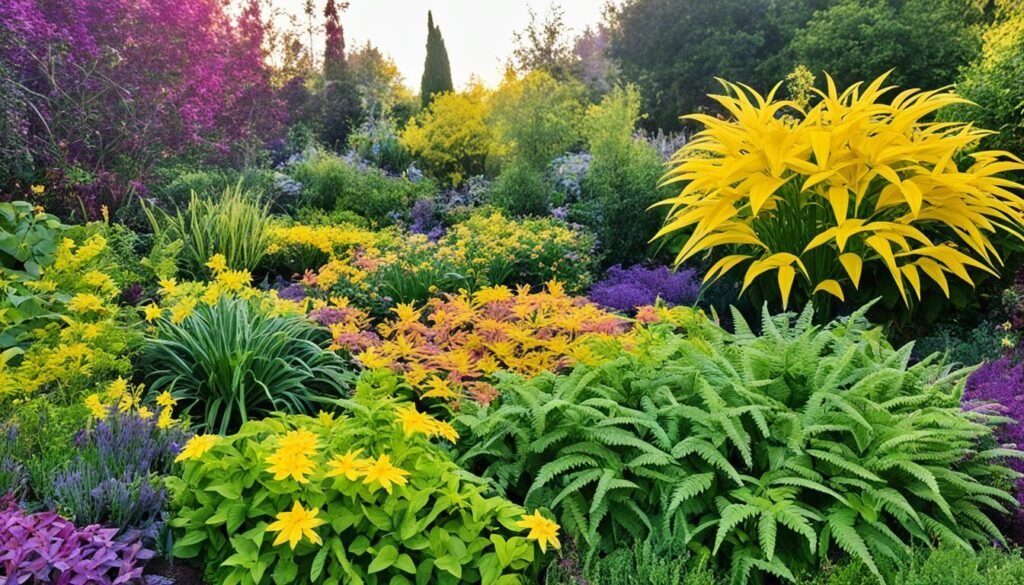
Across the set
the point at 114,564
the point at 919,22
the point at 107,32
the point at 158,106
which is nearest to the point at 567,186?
the point at 158,106

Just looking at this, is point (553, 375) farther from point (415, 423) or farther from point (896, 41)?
point (896, 41)

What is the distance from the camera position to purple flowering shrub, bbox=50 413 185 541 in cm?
194

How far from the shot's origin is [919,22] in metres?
15.1

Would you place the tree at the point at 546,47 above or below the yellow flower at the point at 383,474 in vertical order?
above

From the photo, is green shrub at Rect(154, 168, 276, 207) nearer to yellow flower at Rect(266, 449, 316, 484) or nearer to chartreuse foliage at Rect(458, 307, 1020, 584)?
chartreuse foliage at Rect(458, 307, 1020, 584)

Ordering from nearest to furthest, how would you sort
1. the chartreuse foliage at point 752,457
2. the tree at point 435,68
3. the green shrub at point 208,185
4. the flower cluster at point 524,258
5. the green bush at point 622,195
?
the chartreuse foliage at point 752,457 → the flower cluster at point 524,258 → the green bush at point 622,195 → the green shrub at point 208,185 → the tree at point 435,68

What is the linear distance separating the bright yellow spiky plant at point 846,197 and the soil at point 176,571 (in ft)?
8.59

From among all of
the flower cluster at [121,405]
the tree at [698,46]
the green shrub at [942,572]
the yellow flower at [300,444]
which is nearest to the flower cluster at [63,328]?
the flower cluster at [121,405]

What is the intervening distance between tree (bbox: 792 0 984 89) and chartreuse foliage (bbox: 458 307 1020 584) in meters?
15.2

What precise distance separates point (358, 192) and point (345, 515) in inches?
311

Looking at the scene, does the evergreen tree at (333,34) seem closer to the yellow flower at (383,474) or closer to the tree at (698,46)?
the tree at (698,46)

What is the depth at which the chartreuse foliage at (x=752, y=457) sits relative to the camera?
1936 mm

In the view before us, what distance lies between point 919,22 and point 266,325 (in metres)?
16.5

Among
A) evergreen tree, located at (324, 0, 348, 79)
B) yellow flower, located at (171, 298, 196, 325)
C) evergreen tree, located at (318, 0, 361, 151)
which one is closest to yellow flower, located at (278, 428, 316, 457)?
yellow flower, located at (171, 298, 196, 325)
